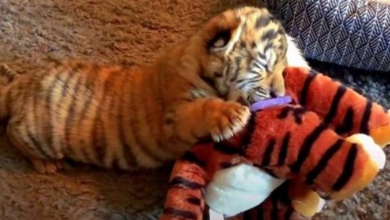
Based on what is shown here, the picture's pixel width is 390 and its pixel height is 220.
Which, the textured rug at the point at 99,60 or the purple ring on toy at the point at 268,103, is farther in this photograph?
the textured rug at the point at 99,60

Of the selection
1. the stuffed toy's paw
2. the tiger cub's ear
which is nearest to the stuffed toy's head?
the stuffed toy's paw

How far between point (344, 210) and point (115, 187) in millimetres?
535

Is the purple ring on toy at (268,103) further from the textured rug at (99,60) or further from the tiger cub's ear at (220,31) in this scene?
the textured rug at (99,60)

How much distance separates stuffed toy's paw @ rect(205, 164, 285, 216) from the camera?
4.26ft

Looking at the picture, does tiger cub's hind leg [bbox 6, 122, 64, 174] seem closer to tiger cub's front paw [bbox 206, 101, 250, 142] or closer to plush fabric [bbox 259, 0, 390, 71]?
tiger cub's front paw [bbox 206, 101, 250, 142]

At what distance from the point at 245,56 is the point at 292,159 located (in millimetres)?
224

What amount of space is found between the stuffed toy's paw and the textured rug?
25 centimetres

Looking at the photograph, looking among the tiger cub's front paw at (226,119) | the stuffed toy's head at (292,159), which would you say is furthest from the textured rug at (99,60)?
the tiger cub's front paw at (226,119)

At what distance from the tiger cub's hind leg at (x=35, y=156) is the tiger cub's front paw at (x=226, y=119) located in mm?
481

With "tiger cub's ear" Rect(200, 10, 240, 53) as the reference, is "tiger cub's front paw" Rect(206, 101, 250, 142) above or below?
below

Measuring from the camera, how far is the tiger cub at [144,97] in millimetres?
1354

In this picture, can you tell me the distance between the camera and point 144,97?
5.13 feet

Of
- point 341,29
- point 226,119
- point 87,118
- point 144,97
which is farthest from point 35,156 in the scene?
point 341,29

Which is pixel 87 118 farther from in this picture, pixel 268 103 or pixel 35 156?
pixel 268 103
